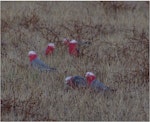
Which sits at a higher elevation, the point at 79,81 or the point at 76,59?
the point at 76,59

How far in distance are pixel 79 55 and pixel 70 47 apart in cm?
18

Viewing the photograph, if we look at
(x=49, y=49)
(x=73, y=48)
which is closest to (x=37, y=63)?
(x=49, y=49)

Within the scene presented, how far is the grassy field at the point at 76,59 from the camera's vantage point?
531cm

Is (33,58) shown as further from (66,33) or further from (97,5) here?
(97,5)

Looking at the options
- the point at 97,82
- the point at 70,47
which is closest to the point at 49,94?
the point at 97,82

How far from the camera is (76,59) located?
6.87 metres

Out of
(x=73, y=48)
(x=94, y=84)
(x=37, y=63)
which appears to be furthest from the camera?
(x=73, y=48)

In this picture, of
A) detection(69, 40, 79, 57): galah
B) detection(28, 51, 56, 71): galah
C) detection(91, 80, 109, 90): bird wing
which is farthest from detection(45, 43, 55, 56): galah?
detection(91, 80, 109, 90): bird wing

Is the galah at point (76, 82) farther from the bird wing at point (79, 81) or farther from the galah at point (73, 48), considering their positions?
the galah at point (73, 48)

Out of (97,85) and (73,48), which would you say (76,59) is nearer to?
(73,48)

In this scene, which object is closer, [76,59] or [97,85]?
[97,85]

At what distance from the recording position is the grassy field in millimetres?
5309

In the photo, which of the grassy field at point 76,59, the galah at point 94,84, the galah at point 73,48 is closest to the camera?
the grassy field at point 76,59

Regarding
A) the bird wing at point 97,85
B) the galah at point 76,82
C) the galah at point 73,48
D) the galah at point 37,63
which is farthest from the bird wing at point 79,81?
the galah at point 73,48
